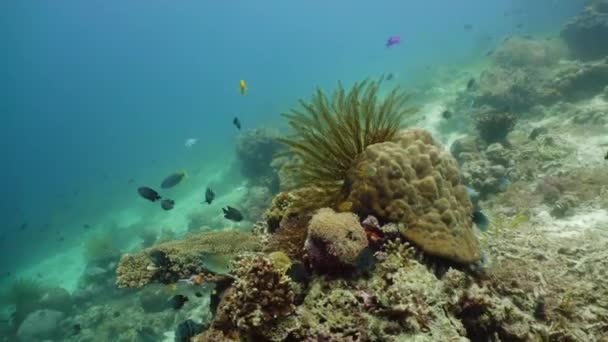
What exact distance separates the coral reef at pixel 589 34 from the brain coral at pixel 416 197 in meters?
22.1

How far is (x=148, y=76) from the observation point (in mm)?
157000

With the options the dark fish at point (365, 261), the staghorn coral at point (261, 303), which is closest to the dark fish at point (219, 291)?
the staghorn coral at point (261, 303)

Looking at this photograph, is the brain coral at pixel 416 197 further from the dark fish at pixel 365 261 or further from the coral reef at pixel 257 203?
the coral reef at pixel 257 203

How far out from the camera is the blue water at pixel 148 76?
45.6m

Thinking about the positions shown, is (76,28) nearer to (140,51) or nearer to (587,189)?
(140,51)

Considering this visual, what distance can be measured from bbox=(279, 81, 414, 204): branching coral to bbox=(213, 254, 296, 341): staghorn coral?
1.49 metres

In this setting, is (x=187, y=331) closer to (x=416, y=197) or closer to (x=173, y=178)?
(x=416, y=197)

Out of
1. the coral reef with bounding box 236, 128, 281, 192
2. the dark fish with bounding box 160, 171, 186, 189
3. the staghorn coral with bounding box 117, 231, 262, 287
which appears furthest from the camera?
the coral reef with bounding box 236, 128, 281, 192

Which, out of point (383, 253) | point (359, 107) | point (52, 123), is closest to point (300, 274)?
point (383, 253)

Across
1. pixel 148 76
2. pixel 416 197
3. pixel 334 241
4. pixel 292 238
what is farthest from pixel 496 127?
pixel 148 76

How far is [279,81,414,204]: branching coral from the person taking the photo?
4547 millimetres

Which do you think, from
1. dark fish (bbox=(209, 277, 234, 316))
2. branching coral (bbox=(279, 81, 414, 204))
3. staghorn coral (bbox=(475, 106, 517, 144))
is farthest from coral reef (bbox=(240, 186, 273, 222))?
branching coral (bbox=(279, 81, 414, 204))

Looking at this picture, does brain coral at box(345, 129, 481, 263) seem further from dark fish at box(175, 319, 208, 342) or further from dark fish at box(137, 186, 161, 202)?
dark fish at box(137, 186, 161, 202)

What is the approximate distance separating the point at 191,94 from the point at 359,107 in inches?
5140
